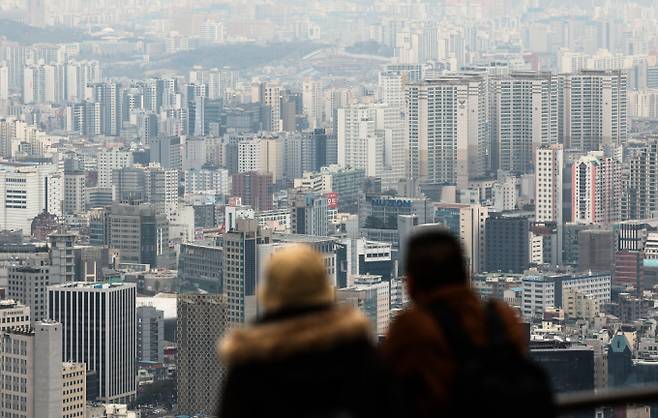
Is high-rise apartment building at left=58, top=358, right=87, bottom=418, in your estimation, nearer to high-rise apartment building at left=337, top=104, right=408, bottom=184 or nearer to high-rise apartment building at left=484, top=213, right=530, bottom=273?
high-rise apartment building at left=484, top=213, right=530, bottom=273

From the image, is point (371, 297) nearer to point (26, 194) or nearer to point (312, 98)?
point (26, 194)

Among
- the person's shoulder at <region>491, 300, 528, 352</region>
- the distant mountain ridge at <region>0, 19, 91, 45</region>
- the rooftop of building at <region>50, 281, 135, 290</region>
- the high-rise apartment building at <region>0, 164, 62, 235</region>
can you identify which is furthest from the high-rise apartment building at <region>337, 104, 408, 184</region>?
the person's shoulder at <region>491, 300, 528, 352</region>

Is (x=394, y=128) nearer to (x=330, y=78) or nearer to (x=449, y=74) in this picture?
(x=449, y=74)

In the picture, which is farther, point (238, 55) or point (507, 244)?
point (238, 55)

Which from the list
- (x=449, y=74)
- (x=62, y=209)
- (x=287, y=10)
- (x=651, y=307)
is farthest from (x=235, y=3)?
(x=651, y=307)

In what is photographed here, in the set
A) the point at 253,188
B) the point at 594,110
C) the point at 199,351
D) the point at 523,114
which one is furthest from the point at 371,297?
the point at 594,110

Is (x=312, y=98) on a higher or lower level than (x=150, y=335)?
higher

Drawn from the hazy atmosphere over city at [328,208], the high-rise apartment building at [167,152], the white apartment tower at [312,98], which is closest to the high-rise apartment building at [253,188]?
the hazy atmosphere over city at [328,208]
